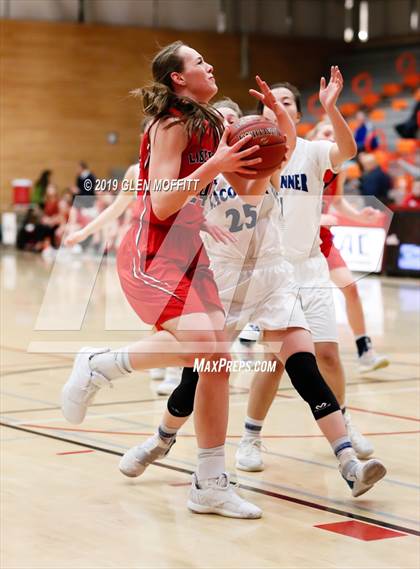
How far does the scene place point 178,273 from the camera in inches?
171

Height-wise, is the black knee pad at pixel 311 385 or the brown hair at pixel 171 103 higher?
the brown hair at pixel 171 103

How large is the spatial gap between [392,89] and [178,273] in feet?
66.7

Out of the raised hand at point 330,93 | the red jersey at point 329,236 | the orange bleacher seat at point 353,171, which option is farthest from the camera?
the orange bleacher seat at point 353,171

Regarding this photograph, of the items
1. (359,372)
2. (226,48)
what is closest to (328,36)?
(226,48)

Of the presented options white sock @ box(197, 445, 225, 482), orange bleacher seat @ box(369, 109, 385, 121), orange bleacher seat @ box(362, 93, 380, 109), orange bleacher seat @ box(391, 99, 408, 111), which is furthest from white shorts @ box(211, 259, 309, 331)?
orange bleacher seat @ box(362, 93, 380, 109)

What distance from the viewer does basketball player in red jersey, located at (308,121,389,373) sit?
718cm

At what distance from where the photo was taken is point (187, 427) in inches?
241

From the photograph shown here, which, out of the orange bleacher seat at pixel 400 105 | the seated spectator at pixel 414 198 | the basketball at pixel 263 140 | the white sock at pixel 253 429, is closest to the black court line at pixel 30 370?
the white sock at pixel 253 429

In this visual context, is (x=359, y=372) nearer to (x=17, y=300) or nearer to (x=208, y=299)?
(x=208, y=299)

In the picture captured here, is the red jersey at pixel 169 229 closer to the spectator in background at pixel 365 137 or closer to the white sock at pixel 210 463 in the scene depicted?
the white sock at pixel 210 463

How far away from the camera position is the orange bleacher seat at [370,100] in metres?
23.8

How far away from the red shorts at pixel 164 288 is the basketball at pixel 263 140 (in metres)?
0.45

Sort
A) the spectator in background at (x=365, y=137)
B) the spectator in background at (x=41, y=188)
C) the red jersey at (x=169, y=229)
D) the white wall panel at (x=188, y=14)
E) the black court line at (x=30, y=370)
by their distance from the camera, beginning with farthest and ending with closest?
the white wall panel at (x=188, y=14) → the spectator in background at (x=41, y=188) → the spectator in background at (x=365, y=137) → the black court line at (x=30, y=370) → the red jersey at (x=169, y=229)

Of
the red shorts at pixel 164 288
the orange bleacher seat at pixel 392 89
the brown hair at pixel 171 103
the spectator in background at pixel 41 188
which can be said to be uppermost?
the brown hair at pixel 171 103
